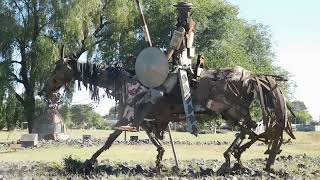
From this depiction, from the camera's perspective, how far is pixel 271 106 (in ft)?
47.2

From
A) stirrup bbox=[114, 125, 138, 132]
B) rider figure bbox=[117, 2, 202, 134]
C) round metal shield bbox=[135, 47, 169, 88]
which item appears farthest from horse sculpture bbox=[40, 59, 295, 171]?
round metal shield bbox=[135, 47, 169, 88]

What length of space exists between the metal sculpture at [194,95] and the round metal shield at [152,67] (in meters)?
0.03

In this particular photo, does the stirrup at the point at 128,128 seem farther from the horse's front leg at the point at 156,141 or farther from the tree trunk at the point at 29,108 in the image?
the tree trunk at the point at 29,108

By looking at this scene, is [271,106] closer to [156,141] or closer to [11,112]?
[156,141]

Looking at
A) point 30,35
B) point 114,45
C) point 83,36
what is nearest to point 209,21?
point 114,45

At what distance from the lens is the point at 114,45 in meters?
45.0

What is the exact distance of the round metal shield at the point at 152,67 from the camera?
46.9 ft

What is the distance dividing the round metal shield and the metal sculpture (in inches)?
1.0

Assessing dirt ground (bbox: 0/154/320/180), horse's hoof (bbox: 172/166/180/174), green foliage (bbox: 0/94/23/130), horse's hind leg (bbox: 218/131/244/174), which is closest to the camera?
dirt ground (bbox: 0/154/320/180)

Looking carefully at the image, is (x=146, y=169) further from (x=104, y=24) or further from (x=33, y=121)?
(x=104, y=24)

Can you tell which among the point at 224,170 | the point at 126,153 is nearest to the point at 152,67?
the point at 224,170

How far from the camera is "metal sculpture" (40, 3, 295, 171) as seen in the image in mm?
14281

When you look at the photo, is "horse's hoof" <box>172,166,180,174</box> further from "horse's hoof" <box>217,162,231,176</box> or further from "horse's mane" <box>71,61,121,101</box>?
"horse's mane" <box>71,61,121,101</box>

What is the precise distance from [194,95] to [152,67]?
1.29m
